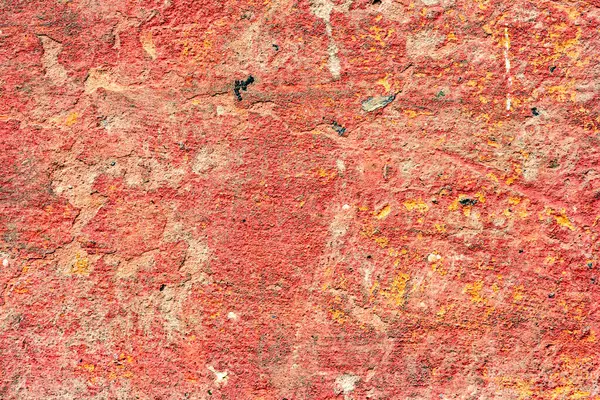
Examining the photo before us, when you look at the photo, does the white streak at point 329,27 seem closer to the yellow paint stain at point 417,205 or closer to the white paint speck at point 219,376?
the yellow paint stain at point 417,205

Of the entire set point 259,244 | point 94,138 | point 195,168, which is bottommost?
point 259,244

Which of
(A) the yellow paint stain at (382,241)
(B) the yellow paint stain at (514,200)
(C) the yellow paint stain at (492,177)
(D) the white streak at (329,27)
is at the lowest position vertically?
(A) the yellow paint stain at (382,241)

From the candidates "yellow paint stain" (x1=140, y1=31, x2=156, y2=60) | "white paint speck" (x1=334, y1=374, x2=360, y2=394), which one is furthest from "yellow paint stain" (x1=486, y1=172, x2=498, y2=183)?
"yellow paint stain" (x1=140, y1=31, x2=156, y2=60)

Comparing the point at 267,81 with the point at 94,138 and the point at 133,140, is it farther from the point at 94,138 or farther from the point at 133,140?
the point at 94,138

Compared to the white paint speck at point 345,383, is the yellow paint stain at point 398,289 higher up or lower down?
higher up

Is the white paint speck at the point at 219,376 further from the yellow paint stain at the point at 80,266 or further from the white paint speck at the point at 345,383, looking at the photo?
the yellow paint stain at the point at 80,266

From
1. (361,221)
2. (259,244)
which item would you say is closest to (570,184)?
(361,221)

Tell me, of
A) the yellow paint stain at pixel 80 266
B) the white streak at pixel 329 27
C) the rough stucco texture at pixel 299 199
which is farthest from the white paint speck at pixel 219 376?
the white streak at pixel 329 27
